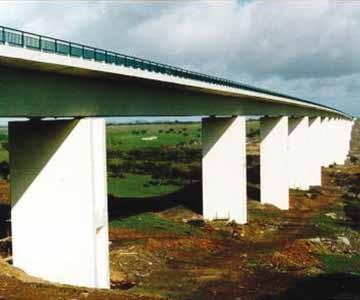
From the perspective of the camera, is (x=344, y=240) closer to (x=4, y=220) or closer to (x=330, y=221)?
(x=330, y=221)

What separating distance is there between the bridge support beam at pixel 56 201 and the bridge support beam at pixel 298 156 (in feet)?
160

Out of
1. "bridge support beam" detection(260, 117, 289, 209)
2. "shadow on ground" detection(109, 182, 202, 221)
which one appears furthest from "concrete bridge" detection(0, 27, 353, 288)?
"bridge support beam" detection(260, 117, 289, 209)

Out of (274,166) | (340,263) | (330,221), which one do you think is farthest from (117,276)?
(274,166)

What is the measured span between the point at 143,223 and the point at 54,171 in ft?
60.9

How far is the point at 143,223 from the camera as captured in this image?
147ft

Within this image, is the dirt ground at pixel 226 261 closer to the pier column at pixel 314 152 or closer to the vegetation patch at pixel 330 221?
the vegetation patch at pixel 330 221

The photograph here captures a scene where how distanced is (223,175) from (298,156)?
1126 inches

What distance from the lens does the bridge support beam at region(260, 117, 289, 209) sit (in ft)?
195

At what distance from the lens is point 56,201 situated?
88.0 feet

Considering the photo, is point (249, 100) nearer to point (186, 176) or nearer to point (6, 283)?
point (186, 176)

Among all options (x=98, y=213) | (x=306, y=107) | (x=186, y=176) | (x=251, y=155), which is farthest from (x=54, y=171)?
(x=251, y=155)

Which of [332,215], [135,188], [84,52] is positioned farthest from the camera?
[135,188]

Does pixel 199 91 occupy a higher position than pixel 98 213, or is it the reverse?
pixel 199 91

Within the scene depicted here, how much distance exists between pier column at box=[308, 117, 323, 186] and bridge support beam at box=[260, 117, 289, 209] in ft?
53.4
